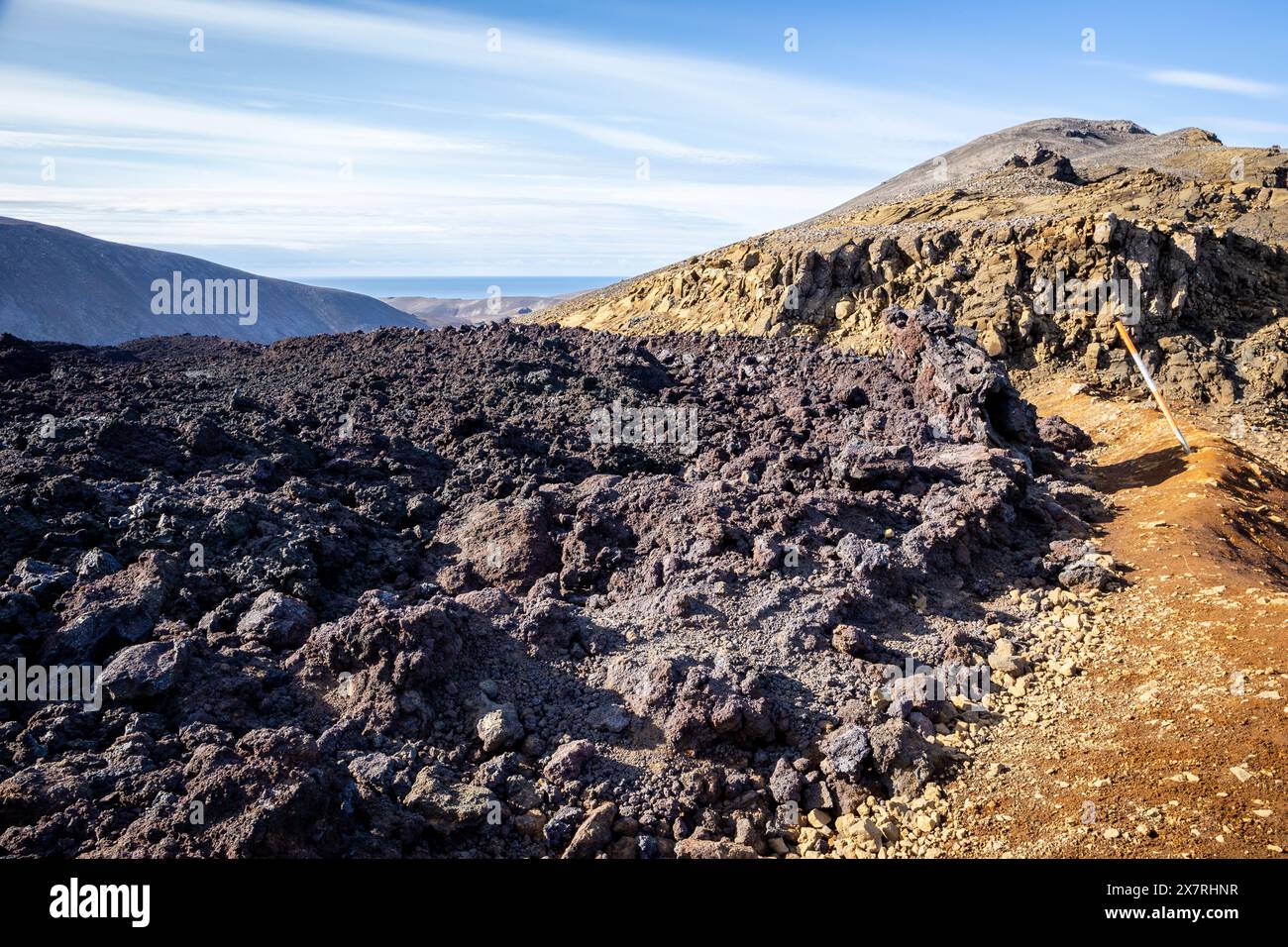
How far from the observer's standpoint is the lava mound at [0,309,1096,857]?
4.53 metres

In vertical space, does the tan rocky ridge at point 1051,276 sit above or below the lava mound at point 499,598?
above

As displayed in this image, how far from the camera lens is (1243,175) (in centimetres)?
2258

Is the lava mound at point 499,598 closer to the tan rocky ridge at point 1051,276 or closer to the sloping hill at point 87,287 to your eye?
the tan rocky ridge at point 1051,276

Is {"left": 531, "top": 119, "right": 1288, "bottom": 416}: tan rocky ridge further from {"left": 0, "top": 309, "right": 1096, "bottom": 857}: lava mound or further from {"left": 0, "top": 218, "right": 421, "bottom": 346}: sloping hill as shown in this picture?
{"left": 0, "top": 218, "right": 421, "bottom": 346}: sloping hill

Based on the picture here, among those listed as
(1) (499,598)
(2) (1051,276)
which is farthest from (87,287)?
(2) (1051,276)

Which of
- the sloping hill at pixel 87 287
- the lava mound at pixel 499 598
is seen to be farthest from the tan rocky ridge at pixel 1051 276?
the sloping hill at pixel 87 287

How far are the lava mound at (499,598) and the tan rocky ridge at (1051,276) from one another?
194 inches

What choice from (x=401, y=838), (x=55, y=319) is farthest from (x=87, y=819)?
(x=55, y=319)

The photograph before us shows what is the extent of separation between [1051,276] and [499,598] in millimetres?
13887

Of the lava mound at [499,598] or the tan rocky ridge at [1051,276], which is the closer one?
the lava mound at [499,598]

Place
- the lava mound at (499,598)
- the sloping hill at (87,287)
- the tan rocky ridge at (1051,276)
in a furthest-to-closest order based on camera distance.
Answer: the sloping hill at (87,287) < the tan rocky ridge at (1051,276) < the lava mound at (499,598)

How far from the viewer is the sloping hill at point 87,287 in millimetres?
25750

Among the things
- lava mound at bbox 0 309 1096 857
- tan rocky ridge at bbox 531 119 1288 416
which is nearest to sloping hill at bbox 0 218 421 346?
tan rocky ridge at bbox 531 119 1288 416
